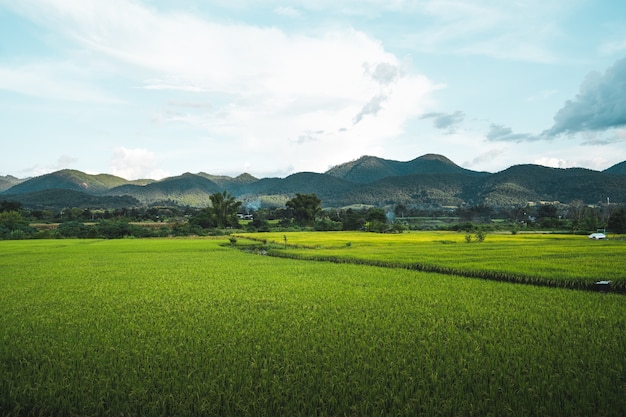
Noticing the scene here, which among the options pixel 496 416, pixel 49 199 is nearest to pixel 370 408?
pixel 496 416

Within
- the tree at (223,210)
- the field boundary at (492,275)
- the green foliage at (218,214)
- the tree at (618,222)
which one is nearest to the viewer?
the field boundary at (492,275)

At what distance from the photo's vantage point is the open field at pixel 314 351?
6598 millimetres

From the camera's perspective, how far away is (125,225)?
76.0 meters

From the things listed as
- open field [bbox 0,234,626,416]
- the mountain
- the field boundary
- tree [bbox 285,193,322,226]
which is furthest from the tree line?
the mountain

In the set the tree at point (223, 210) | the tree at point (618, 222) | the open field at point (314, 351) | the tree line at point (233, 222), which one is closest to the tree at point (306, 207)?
the tree line at point (233, 222)

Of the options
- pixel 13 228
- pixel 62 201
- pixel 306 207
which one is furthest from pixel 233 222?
pixel 62 201

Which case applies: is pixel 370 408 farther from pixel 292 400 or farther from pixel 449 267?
pixel 449 267

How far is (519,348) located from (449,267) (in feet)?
51.2

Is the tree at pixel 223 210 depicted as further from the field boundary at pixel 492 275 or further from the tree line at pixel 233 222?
the field boundary at pixel 492 275

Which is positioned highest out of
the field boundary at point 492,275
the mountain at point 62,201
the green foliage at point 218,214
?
the mountain at point 62,201

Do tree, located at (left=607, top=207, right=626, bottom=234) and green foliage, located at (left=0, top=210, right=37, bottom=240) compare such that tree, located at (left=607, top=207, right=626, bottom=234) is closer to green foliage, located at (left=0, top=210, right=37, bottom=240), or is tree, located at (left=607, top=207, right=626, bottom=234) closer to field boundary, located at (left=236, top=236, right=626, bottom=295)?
field boundary, located at (left=236, top=236, right=626, bottom=295)

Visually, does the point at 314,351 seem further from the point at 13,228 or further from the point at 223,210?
the point at 223,210

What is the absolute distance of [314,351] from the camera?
9.19m

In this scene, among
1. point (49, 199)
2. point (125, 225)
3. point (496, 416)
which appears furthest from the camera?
point (49, 199)
